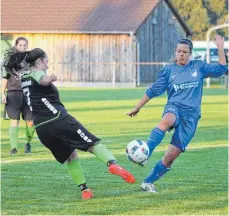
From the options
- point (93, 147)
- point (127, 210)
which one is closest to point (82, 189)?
point (93, 147)

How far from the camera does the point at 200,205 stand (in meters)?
9.55

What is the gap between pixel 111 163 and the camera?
9.97 metres

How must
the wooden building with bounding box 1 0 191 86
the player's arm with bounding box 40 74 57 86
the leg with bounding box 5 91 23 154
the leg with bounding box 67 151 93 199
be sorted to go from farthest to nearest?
the wooden building with bounding box 1 0 191 86, the leg with bounding box 5 91 23 154, the leg with bounding box 67 151 93 199, the player's arm with bounding box 40 74 57 86

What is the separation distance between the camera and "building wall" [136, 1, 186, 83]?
56.4 meters

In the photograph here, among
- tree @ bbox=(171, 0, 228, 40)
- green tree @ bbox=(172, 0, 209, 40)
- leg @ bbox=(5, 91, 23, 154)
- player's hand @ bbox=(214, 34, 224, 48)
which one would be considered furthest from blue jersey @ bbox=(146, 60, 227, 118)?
green tree @ bbox=(172, 0, 209, 40)

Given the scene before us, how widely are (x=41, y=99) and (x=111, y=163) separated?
3.49 feet

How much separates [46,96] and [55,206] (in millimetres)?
1325

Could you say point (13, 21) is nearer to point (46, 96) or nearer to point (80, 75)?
point (80, 75)

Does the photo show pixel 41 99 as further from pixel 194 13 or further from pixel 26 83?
pixel 194 13

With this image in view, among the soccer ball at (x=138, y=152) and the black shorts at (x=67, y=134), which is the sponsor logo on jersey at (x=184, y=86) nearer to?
the soccer ball at (x=138, y=152)

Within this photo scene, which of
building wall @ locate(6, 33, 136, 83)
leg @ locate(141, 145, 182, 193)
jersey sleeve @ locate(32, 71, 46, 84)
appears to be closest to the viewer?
jersey sleeve @ locate(32, 71, 46, 84)

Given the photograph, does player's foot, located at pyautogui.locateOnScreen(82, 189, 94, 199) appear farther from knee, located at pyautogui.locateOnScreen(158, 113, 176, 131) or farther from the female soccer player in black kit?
knee, located at pyautogui.locateOnScreen(158, 113, 176, 131)

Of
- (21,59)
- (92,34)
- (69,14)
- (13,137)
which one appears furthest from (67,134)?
(69,14)

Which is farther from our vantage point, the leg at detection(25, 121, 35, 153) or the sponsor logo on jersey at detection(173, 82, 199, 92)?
A: the leg at detection(25, 121, 35, 153)
